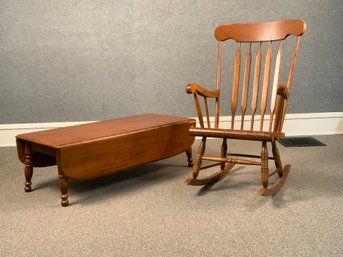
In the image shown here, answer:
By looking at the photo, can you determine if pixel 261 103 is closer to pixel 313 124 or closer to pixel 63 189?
pixel 63 189

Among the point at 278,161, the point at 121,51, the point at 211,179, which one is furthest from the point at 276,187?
the point at 121,51

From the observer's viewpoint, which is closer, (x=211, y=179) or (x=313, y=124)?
(x=211, y=179)

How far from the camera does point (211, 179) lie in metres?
2.28

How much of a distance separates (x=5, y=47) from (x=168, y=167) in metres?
1.85

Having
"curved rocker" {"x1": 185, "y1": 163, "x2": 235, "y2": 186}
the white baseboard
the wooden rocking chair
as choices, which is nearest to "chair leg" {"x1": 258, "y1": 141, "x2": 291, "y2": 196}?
the wooden rocking chair

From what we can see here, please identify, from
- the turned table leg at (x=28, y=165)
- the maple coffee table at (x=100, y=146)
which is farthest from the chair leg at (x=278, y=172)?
the turned table leg at (x=28, y=165)

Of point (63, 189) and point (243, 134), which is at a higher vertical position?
point (243, 134)

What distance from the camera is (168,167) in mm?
2760

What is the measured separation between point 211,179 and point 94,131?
76 cm

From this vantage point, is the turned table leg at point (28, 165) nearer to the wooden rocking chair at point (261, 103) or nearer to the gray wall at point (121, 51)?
the wooden rocking chair at point (261, 103)

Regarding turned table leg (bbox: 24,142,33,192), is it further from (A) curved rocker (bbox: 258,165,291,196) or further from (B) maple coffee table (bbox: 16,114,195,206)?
(A) curved rocker (bbox: 258,165,291,196)

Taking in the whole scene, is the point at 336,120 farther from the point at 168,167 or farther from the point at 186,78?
the point at 168,167

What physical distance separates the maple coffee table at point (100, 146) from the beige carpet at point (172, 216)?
171mm

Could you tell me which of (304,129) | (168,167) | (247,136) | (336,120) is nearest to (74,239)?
(247,136)
